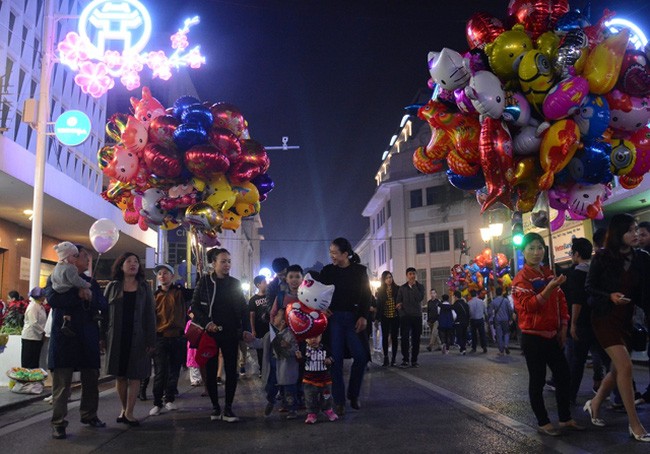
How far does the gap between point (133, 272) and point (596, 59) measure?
568 centimetres

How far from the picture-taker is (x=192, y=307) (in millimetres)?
6777

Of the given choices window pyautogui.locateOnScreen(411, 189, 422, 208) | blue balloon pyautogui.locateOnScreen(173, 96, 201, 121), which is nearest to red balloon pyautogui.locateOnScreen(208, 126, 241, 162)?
blue balloon pyautogui.locateOnScreen(173, 96, 201, 121)

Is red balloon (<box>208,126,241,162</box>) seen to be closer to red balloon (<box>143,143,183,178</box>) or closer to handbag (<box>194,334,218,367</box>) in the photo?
red balloon (<box>143,143,183,178</box>)

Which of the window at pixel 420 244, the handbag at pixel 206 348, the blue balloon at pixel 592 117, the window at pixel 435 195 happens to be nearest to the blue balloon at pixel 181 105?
the handbag at pixel 206 348

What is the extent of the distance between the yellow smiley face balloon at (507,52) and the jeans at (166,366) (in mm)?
5201

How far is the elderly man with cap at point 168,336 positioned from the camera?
7.39 metres

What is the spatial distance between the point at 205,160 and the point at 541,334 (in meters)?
5.50

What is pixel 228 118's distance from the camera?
31.6 ft

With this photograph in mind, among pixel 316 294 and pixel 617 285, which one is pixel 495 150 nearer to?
pixel 617 285

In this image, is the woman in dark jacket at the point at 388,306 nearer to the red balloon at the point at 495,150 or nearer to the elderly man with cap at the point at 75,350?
the red balloon at the point at 495,150

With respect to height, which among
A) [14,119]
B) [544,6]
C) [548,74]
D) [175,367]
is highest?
[14,119]

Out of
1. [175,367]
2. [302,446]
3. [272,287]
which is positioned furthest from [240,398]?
[302,446]

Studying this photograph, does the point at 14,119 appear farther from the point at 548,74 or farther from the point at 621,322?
the point at 621,322

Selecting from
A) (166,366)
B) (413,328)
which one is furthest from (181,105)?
(413,328)
